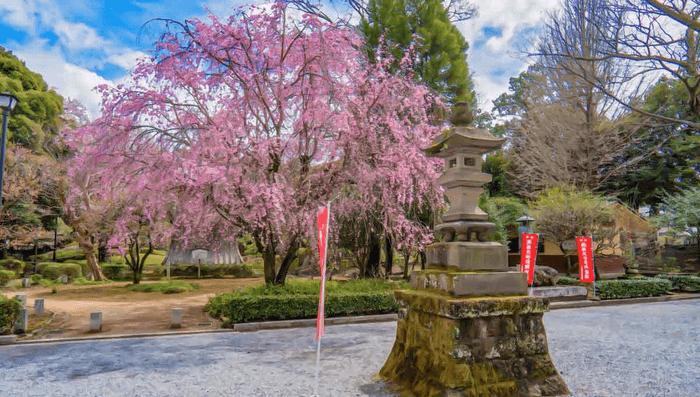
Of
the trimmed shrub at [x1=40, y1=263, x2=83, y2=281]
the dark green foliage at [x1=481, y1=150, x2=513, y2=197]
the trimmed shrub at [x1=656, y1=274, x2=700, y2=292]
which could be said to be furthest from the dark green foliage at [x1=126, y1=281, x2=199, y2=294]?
the trimmed shrub at [x1=656, y1=274, x2=700, y2=292]

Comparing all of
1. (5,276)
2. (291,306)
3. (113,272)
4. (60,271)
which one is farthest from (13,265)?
(291,306)

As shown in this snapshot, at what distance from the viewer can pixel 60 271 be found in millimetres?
22750

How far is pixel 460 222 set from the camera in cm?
569

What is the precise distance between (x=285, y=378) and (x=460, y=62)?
17.0 m

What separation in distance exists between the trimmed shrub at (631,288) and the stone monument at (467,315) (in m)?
12.5

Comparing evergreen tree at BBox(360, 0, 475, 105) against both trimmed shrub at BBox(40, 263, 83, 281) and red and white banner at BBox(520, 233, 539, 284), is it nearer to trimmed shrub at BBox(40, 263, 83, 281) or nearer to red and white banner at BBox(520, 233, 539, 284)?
red and white banner at BBox(520, 233, 539, 284)

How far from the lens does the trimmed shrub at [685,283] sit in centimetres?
1795

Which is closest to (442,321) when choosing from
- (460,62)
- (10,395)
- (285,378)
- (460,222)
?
(460,222)

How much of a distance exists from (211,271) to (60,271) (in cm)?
791

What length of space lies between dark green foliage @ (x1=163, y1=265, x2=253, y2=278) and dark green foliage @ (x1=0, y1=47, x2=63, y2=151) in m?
10.3

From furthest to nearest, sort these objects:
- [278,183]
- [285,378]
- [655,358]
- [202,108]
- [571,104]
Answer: [571,104]
[202,108]
[278,183]
[655,358]
[285,378]

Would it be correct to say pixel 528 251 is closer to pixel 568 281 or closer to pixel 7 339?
pixel 568 281

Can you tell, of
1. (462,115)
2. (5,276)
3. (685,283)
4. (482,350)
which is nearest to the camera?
(482,350)

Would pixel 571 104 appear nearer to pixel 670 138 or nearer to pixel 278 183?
pixel 670 138
